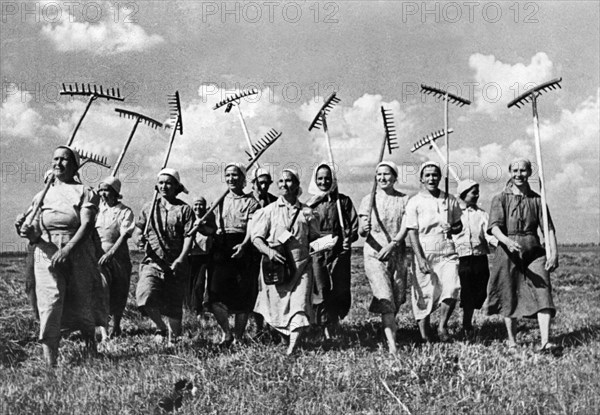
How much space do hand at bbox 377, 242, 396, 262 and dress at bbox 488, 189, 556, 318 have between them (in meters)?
1.18

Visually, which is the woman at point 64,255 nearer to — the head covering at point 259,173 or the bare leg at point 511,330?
the head covering at point 259,173

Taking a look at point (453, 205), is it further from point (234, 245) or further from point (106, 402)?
point (106, 402)

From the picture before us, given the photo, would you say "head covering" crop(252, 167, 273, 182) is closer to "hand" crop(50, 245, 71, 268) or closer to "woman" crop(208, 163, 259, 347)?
"woman" crop(208, 163, 259, 347)

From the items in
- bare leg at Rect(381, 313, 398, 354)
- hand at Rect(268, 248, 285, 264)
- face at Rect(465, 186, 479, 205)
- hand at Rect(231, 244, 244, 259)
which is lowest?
bare leg at Rect(381, 313, 398, 354)

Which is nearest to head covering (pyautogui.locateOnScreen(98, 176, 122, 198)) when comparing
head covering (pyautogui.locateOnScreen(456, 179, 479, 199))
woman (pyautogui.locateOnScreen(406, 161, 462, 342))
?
woman (pyautogui.locateOnScreen(406, 161, 462, 342))

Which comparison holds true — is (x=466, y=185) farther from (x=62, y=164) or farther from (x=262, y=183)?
(x=62, y=164)

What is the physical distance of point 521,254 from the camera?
7.57m

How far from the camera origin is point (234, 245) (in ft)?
27.6

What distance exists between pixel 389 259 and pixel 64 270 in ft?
11.2

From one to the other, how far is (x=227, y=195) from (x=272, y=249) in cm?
172

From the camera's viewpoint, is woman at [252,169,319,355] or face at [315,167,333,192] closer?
woman at [252,169,319,355]

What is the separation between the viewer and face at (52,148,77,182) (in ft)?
22.2

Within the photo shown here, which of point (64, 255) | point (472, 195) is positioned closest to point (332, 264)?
point (472, 195)

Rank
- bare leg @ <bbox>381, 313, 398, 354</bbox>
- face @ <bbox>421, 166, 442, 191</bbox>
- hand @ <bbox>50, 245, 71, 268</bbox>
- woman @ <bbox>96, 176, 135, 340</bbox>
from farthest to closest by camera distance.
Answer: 1. woman @ <bbox>96, 176, 135, 340</bbox>
2. face @ <bbox>421, 166, 442, 191</bbox>
3. bare leg @ <bbox>381, 313, 398, 354</bbox>
4. hand @ <bbox>50, 245, 71, 268</bbox>
